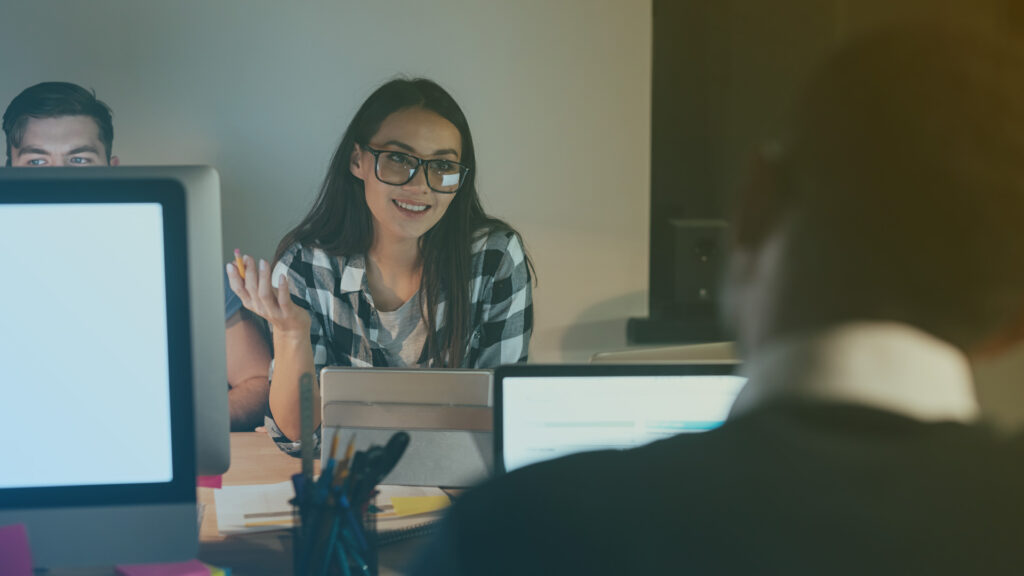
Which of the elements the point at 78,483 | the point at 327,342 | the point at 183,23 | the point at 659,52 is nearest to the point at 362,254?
the point at 327,342

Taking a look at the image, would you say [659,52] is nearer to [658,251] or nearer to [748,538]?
[658,251]

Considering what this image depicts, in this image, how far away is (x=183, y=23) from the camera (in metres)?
3.20

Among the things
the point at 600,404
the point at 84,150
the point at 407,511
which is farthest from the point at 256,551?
the point at 84,150

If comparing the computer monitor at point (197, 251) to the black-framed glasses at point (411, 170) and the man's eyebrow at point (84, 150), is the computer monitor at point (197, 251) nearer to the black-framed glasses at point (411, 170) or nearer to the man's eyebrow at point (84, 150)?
the black-framed glasses at point (411, 170)

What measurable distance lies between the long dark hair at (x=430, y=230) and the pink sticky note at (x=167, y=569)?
4.52 ft

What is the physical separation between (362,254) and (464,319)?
36cm

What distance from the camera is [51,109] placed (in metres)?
2.58

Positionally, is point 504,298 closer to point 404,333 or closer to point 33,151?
point 404,333

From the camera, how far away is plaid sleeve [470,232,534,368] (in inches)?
94.5

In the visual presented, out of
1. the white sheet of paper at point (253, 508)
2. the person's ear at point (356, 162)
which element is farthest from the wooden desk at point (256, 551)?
the person's ear at point (356, 162)

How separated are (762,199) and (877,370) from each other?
11cm

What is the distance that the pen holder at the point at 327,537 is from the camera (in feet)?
3.07

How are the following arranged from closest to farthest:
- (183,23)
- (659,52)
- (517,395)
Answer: (517,395) < (183,23) < (659,52)

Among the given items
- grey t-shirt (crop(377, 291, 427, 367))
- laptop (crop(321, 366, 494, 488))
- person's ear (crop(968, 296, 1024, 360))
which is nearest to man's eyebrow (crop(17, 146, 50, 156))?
grey t-shirt (crop(377, 291, 427, 367))
